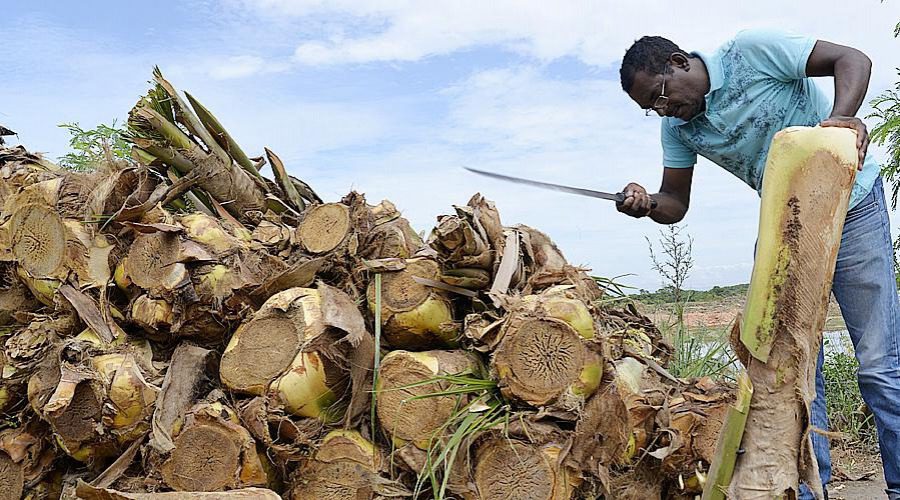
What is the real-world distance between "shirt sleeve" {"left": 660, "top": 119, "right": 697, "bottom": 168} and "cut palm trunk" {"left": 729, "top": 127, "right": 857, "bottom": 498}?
159cm

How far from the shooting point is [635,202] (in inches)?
121

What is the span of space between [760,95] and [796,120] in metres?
0.16

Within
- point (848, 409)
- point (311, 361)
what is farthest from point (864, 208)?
point (848, 409)

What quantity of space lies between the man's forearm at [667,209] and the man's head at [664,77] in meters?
0.48

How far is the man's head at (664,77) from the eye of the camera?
2.84 metres

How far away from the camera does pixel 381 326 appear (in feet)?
8.26

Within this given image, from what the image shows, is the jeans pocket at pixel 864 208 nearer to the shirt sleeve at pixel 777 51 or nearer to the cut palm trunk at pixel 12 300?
the shirt sleeve at pixel 777 51

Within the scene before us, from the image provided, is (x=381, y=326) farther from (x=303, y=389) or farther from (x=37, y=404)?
(x=37, y=404)

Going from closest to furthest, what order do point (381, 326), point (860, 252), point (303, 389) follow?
point (303, 389) → point (381, 326) → point (860, 252)

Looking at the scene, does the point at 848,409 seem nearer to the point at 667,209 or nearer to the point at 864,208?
the point at 667,209

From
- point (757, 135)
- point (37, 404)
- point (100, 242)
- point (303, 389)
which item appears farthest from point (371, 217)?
point (757, 135)

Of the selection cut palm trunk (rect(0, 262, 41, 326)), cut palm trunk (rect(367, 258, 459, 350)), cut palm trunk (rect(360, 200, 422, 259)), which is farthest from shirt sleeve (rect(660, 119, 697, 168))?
cut palm trunk (rect(0, 262, 41, 326))

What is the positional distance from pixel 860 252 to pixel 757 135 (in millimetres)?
537

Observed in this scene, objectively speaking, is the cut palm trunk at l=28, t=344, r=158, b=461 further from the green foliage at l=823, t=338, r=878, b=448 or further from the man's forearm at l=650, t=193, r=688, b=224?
the green foliage at l=823, t=338, r=878, b=448
